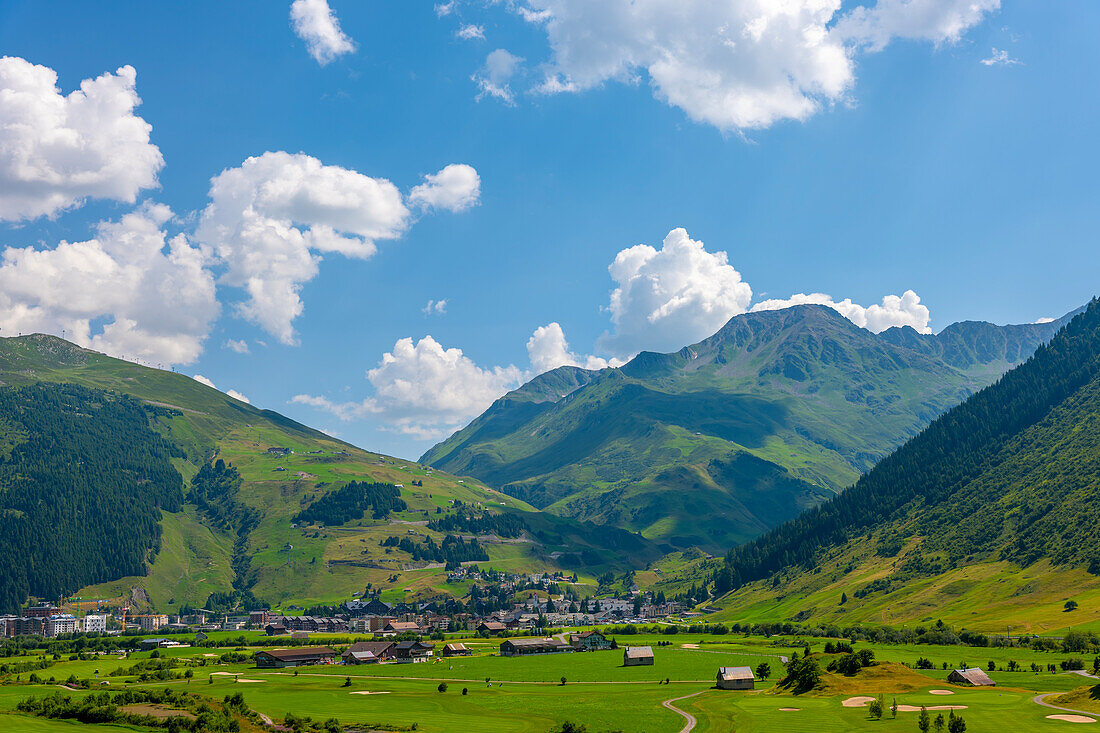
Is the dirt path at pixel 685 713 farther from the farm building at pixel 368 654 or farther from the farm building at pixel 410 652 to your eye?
the farm building at pixel 368 654

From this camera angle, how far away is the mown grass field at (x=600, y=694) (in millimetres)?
91562

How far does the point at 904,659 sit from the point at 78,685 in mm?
139815

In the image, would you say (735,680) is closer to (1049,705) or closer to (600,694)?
(600,694)

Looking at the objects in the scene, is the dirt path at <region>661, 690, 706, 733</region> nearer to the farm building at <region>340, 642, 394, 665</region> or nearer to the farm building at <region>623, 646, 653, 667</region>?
the farm building at <region>623, 646, 653, 667</region>

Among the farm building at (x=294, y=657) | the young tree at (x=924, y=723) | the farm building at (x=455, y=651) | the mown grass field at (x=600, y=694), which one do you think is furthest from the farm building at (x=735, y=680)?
the farm building at (x=294, y=657)

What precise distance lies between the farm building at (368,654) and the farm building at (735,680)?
93352mm

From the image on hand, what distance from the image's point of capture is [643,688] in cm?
12825

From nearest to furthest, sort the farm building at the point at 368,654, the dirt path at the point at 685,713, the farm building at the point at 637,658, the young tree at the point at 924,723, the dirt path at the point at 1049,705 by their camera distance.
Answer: the young tree at the point at 924,723 < the dirt path at the point at 1049,705 < the dirt path at the point at 685,713 < the farm building at the point at 637,658 < the farm building at the point at 368,654

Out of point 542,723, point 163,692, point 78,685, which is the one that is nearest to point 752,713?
point 542,723

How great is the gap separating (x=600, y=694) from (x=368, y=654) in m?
86.6

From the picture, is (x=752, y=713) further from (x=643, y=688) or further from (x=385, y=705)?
(x=385, y=705)

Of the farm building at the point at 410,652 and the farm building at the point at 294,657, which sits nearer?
the farm building at the point at 294,657

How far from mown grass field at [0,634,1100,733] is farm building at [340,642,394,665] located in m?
11.8

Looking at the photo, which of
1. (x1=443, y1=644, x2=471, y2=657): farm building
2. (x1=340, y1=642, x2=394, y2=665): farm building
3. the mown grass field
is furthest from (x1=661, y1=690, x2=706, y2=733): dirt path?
(x1=340, y1=642, x2=394, y2=665): farm building
